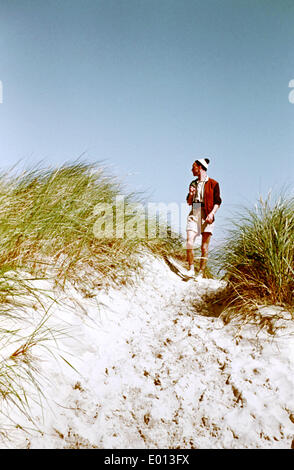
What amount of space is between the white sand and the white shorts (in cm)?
204

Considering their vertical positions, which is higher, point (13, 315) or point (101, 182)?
point (101, 182)

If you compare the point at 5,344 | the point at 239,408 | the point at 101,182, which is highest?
the point at 101,182

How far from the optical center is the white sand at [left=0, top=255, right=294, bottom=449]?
1.67 meters

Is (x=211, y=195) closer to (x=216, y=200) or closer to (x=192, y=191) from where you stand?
(x=216, y=200)

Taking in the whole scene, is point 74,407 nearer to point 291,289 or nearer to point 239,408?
point 239,408

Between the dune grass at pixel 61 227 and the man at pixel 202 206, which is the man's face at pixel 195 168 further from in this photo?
the dune grass at pixel 61 227

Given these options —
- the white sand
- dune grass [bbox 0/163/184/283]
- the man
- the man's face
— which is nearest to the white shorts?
the man

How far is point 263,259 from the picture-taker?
2.64 meters

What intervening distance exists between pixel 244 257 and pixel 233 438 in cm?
147

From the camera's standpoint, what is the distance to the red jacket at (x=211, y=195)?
15.0 ft

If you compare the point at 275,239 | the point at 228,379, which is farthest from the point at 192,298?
the point at 228,379

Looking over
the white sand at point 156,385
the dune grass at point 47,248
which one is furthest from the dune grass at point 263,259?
the dune grass at point 47,248

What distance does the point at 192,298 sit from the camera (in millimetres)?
3498
